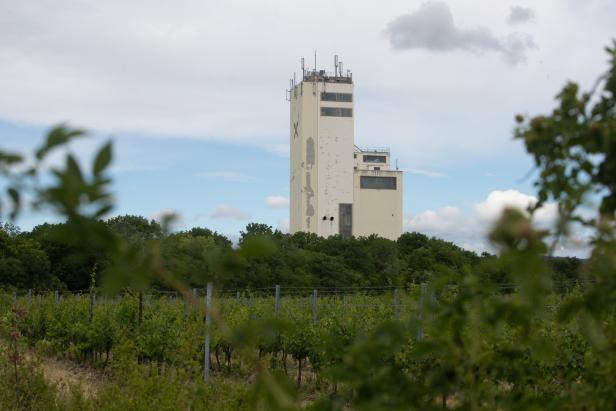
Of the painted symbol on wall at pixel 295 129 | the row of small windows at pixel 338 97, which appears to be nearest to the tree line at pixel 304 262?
the painted symbol on wall at pixel 295 129

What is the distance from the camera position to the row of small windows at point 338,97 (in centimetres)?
4947

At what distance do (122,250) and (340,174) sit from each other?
160ft

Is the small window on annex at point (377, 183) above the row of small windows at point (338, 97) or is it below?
below

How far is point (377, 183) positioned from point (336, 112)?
5.72m

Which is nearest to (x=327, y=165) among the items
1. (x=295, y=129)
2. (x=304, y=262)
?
(x=295, y=129)

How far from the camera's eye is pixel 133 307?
1242 cm

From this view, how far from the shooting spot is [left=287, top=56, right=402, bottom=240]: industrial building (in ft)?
161

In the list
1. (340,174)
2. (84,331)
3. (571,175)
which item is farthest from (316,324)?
(340,174)

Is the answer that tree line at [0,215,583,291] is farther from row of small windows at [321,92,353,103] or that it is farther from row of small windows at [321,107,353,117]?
row of small windows at [321,92,353,103]

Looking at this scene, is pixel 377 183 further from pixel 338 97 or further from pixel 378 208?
pixel 338 97

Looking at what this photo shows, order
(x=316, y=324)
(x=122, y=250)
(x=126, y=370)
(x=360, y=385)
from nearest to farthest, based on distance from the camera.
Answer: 1. (x=122, y=250)
2. (x=360, y=385)
3. (x=126, y=370)
4. (x=316, y=324)

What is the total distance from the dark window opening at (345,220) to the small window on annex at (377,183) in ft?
5.94

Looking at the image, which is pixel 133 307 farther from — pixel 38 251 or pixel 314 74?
pixel 314 74

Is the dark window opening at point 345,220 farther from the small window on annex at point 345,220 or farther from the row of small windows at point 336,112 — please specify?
the row of small windows at point 336,112
